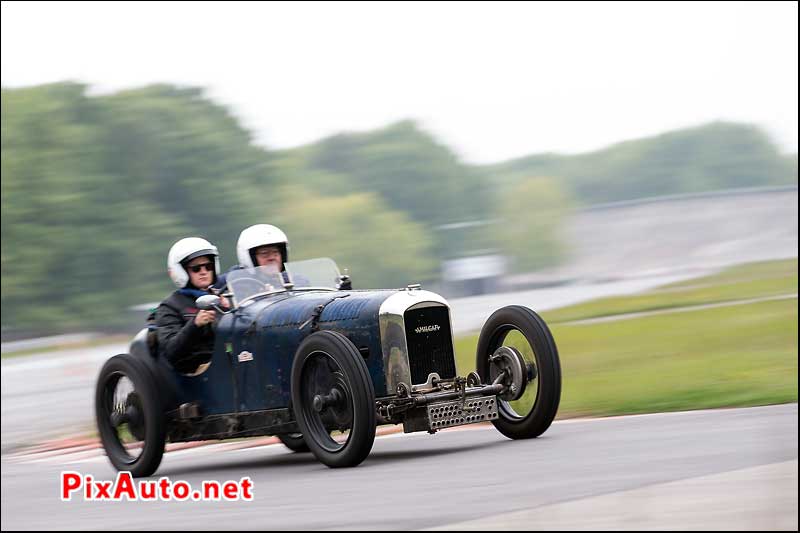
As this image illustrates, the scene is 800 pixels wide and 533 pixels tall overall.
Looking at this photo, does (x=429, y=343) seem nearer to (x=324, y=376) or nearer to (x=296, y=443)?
(x=324, y=376)

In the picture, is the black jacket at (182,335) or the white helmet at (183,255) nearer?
Result: the black jacket at (182,335)

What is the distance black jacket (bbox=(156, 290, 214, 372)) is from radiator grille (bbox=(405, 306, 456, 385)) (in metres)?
1.87

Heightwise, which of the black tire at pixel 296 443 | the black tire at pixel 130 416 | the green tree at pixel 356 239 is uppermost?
the green tree at pixel 356 239

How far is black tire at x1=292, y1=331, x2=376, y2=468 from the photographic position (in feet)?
28.5

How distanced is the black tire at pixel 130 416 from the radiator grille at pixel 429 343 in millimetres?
2202

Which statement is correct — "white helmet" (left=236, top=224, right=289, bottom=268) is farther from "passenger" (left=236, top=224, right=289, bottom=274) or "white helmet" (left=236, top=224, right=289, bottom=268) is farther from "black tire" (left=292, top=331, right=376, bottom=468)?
"black tire" (left=292, top=331, right=376, bottom=468)

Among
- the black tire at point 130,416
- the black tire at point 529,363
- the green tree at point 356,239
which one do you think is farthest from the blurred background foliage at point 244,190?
the black tire at point 529,363

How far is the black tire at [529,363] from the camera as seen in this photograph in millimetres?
9555

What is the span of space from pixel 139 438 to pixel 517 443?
3.11 meters

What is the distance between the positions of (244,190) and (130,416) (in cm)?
4196

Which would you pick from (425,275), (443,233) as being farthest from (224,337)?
(443,233)

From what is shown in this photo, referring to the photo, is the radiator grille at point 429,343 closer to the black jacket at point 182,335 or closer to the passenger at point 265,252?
the passenger at point 265,252

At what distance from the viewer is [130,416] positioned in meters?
10.3

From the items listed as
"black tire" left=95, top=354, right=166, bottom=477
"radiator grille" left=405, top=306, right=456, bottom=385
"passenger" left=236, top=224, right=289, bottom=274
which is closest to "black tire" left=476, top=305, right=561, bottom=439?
"radiator grille" left=405, top=306, right=456, bottom=385
